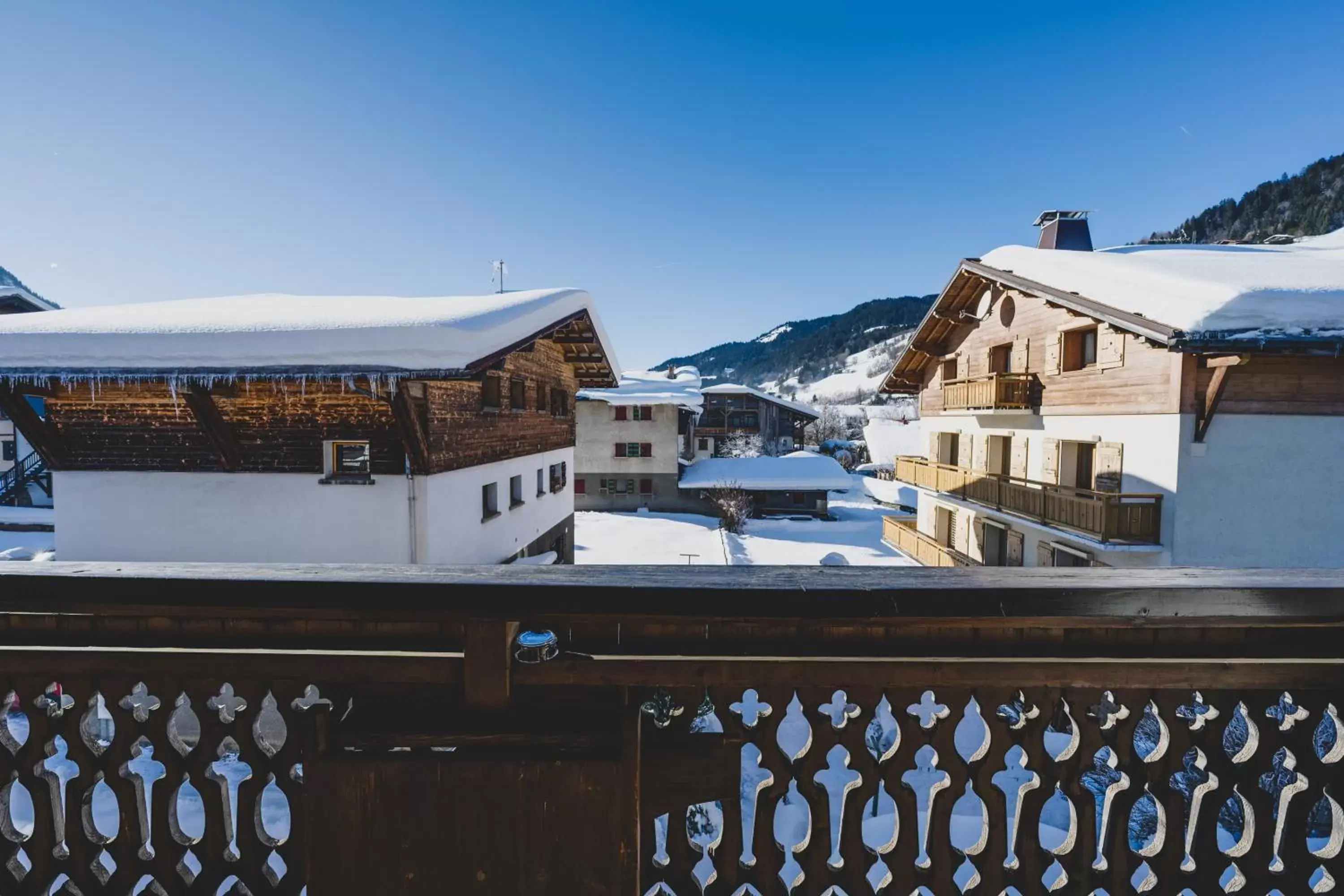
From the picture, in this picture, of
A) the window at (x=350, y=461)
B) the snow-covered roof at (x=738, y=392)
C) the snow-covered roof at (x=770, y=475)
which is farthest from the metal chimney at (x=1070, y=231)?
the snow-covered roof at (x=738, y=392)

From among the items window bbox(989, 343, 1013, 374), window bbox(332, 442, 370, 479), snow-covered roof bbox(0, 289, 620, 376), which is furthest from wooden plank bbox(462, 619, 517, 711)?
window bbox(989, 343, 1013, 374)

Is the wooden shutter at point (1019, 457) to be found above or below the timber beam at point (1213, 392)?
below

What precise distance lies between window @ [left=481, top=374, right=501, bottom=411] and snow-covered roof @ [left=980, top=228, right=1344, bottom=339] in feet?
38.2

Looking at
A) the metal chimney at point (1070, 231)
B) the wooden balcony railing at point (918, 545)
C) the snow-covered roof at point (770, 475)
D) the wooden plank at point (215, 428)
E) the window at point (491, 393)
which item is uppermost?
the metal chimney at point (1070, 231)

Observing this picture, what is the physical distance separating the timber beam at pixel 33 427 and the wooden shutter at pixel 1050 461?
18857 mm

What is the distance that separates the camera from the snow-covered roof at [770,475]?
29.1 meters

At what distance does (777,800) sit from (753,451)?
41974 millimetres

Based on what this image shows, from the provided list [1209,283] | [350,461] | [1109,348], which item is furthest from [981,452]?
[350,461]

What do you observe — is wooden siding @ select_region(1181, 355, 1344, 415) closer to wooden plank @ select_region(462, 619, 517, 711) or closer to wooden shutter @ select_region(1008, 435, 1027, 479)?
wooden shutter @ select_region(1008, 435, 1027, 479)

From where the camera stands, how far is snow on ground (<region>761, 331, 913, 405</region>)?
92375 millimetres

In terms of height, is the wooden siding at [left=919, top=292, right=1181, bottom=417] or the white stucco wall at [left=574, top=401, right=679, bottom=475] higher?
the wooden siding at [left=919, top=292, right=1181, bottom=417]

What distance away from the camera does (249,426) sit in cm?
938

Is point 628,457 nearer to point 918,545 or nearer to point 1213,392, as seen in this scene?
point 918,545

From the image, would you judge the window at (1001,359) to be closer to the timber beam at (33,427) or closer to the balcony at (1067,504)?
the balcony at (1067,504)
